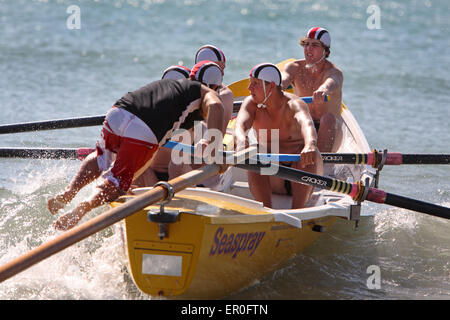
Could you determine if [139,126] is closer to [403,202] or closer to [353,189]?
[353,189]

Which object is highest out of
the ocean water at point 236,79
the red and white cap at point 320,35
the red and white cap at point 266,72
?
the red and white cap at point 320,35

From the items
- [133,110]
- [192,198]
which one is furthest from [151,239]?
[133,110]

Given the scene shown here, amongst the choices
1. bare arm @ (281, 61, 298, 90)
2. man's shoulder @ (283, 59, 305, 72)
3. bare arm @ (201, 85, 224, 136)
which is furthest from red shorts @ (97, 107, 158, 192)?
man's shoulder @ (283, 59, 305, 72)

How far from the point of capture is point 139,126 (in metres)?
4.71

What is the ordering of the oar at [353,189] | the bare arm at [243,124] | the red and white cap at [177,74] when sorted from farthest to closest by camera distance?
the red and white cap at [177,74], the bare arm at [243,124], the oar at [353,189]

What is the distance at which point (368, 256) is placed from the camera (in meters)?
6.45

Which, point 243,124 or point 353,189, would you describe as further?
point 243,124

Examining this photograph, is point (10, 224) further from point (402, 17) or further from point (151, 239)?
point (402, 17)

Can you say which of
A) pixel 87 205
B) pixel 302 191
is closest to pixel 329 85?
pixel 302 191

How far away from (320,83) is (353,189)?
240cm

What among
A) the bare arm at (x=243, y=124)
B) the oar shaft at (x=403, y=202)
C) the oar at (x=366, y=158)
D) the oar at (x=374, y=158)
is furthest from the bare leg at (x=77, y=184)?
the oar shaft at (x=403, y=202)

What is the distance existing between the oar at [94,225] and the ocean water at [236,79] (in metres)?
1.11

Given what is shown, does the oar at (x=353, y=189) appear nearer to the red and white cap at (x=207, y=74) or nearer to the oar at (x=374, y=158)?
the oar at (x=374, y=158)

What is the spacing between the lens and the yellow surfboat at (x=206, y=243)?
175 inches
